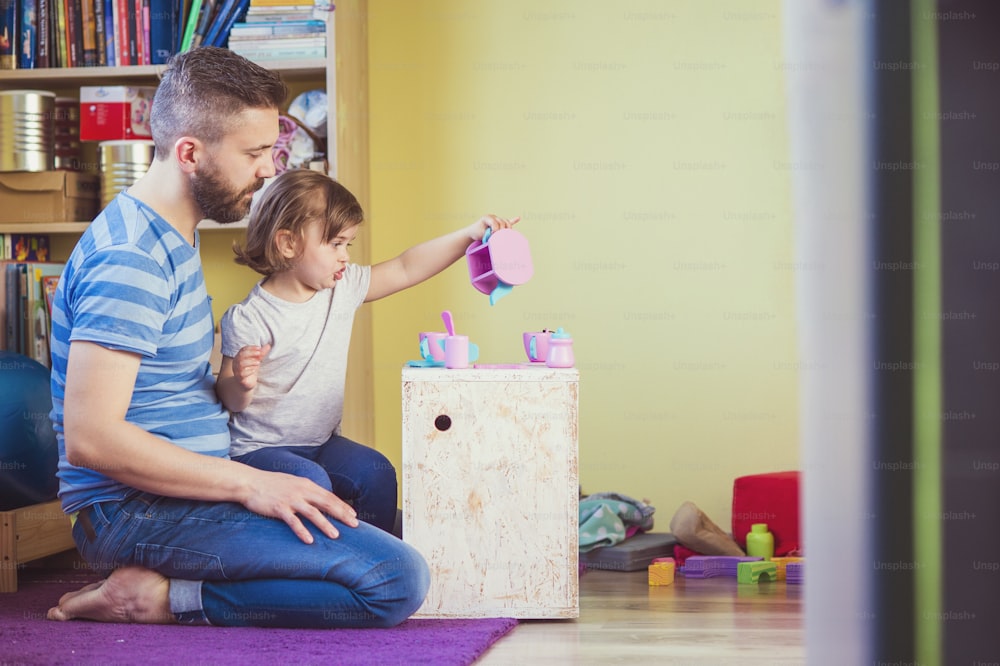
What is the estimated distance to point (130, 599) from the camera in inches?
61.9

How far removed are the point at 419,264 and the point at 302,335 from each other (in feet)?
0.86

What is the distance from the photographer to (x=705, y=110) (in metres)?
2.60

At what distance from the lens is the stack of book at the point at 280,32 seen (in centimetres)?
236

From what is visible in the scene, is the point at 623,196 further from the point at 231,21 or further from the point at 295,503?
the point at 295,503

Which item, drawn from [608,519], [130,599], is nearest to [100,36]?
[130,599]

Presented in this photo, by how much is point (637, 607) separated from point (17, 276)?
160 centimetres

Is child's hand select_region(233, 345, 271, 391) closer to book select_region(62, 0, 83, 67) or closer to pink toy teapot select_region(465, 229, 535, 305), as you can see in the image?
pink toy teapot select_region(465, 229, 535, 305)

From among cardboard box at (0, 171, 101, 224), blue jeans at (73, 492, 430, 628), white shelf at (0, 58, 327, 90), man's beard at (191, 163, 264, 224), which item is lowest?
blue jeans at (73, 492, 430, 628)

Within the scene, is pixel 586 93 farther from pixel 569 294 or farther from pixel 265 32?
pixel 265 32

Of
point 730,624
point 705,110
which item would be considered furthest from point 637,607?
point 705,110

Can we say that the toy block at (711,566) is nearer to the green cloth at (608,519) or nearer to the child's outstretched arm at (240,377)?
the green cloth at (608,519)

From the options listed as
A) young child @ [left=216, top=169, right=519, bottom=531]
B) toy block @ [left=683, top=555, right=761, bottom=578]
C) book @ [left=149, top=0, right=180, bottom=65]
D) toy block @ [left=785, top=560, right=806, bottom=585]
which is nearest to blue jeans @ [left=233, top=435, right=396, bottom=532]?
young child @ [left=216, top=169, right=519, bottom=531]

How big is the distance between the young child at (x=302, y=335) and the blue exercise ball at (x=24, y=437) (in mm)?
422

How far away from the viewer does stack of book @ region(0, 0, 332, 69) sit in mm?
2365
